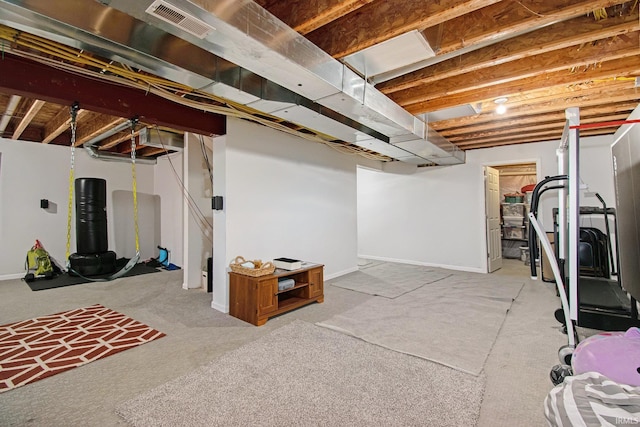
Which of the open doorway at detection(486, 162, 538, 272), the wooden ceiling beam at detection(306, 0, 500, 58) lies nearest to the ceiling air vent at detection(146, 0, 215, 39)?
the wooden ceiling beam at detection(306, 0, 500, 58)

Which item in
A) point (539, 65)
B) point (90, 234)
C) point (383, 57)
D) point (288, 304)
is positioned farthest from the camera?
point (90, 234)

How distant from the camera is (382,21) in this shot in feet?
6.63

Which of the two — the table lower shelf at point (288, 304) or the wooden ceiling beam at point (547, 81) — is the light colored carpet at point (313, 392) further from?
the wooden ceiling beam at point (547, 81)

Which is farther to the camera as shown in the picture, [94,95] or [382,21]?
[94,95]

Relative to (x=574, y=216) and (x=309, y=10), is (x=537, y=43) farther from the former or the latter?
→ (x=309, y=10)

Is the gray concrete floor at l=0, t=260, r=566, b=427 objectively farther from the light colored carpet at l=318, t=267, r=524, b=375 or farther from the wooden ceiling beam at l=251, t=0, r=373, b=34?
the wooden ceiling beam at l=251, t=0, r=373, b=34

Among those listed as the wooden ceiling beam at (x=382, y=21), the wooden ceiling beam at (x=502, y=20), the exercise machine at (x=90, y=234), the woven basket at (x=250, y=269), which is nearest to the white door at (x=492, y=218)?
the wooden ceiling beam at (x=502, y=20)

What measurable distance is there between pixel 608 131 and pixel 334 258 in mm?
5122

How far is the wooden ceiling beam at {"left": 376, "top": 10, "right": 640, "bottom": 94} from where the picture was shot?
2.02m

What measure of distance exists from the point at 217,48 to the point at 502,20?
1.94 m

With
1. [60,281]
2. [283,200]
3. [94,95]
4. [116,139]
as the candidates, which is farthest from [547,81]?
[60,281]

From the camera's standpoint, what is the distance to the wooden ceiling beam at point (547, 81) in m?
2.70

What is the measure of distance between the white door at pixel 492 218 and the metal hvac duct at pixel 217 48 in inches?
150

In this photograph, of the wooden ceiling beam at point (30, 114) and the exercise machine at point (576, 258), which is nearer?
the exercise machine at point (576, 258)
